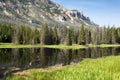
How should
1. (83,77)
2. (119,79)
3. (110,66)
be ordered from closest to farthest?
(119,79)
(83,77)
(110,66)

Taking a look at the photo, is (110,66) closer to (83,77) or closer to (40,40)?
(83,77)

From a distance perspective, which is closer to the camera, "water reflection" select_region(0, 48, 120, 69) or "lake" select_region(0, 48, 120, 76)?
"lake" select_region(0, 48, 120, 76)

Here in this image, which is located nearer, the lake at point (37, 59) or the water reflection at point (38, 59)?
the lake at point (37, 59)

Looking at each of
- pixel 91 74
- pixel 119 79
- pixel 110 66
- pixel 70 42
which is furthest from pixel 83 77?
pixel 70 42

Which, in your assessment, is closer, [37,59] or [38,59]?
[38,59]

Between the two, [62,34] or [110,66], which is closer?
[110,66]

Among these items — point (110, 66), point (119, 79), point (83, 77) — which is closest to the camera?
point (119, 79)

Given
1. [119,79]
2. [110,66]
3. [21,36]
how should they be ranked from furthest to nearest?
[21,36]
[110,66]
[119,79]

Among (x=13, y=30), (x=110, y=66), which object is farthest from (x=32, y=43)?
(x=110, y=66)

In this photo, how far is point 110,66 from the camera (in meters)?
35.5

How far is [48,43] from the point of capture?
197 meters

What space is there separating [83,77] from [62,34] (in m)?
173

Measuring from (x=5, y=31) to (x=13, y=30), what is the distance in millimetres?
6290

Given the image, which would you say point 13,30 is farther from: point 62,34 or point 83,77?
point 83,77
